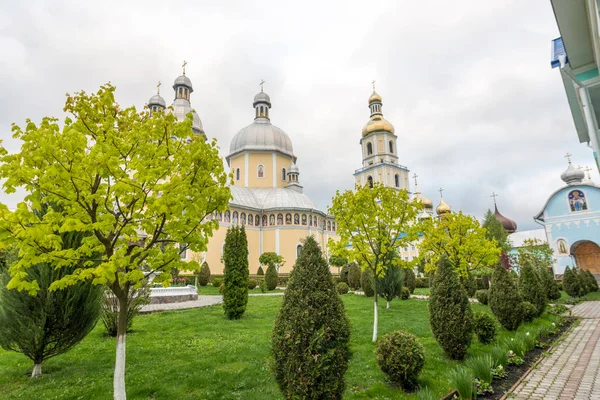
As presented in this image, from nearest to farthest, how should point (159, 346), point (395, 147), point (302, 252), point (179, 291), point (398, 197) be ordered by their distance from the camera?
point (302, 252) → point (159, 346) → point (398, 197) → point (179, 291) → point (395, 147)

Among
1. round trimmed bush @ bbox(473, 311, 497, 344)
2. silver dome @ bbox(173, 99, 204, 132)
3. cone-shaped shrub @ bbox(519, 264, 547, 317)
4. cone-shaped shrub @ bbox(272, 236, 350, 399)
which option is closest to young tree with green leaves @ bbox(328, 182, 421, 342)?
round trimmed bush @ bbox(473, 311, 497, 344)

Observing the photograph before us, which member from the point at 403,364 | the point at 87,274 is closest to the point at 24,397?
the point at 87,274

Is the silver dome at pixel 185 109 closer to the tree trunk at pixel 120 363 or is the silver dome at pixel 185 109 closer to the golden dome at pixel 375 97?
the golden dome at pixel 375 97

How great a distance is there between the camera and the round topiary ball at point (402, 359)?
200 inches

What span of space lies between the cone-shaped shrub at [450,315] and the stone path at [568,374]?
1188 mm

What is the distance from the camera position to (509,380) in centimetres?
539

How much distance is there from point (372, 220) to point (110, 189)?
6.94 metres

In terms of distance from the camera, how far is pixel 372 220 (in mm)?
9164

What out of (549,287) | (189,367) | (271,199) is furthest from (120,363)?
(271,199)

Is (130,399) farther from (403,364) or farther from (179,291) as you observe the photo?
(179,291)

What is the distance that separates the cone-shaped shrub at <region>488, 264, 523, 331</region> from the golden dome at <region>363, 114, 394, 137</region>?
43.4 meters

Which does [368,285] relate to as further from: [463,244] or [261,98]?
[261,98]

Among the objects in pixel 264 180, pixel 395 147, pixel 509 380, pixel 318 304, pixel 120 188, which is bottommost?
pixel 509 380

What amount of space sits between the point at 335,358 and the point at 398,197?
253 inches
